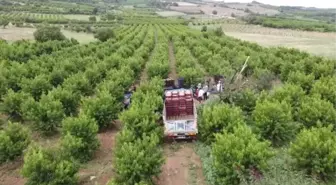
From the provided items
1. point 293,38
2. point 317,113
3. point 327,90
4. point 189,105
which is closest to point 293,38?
point 293,38

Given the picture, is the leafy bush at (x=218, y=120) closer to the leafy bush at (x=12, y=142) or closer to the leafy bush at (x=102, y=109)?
the leafy bush at (x=102, y=109)

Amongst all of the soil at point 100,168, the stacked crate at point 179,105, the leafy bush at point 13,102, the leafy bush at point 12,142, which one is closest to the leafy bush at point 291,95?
the stacked crate at point 179,105

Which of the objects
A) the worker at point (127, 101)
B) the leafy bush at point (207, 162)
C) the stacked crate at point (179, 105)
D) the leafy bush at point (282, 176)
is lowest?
the leafy bush at point (207, 162)

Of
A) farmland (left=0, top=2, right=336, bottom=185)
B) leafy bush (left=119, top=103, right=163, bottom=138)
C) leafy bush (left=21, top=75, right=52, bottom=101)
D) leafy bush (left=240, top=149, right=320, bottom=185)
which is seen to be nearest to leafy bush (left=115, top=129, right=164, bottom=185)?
farmland (left=0, top=2, right=336, bottom=185)

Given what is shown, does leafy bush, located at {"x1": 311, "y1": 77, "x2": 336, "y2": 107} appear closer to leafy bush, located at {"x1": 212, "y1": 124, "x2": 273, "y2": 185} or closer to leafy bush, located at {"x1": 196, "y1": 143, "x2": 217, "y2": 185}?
leafy bush, located at {"x1": 196, "y1": 143, "x2": 217, "y2": 185}

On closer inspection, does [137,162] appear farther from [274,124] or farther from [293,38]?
[293,38]

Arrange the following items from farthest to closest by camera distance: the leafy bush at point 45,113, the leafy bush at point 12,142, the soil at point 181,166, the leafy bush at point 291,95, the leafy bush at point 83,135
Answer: the leafy bush at point 291,95
the leafy bush at point 45,113
the leafy bush at point 83,135
the leafy bush at point 12,142
the soil at point 181,166
